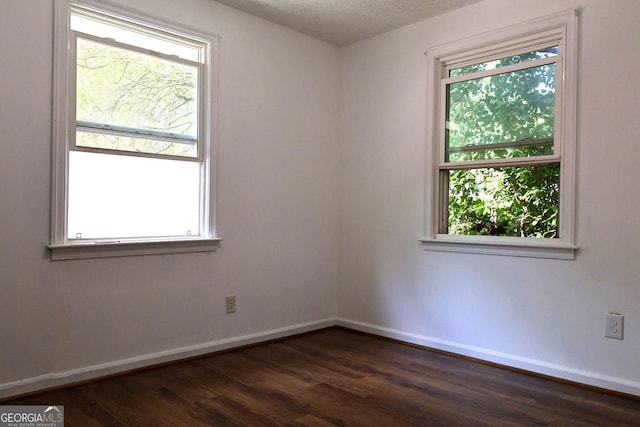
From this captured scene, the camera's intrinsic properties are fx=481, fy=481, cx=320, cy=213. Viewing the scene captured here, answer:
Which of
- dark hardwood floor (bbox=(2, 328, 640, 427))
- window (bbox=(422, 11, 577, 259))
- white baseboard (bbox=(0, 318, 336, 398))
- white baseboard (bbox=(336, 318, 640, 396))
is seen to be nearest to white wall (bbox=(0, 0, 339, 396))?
white baseboard (bbox=(0, 318, 336, 398))

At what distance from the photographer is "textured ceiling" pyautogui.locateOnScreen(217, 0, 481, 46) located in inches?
132

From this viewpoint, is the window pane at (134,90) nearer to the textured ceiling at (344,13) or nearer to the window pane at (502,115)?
the textured ceiling at (344,13)

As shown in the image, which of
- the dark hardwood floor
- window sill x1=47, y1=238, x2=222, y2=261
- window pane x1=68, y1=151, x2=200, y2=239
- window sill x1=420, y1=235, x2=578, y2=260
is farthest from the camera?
window sill x1=420, y1=235, x2=578, y2=260

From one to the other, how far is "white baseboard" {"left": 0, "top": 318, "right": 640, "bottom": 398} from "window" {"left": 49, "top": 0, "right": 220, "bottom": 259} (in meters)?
0.66

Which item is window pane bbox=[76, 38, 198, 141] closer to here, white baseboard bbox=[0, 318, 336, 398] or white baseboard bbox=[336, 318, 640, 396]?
white baseboard bbox=[0, 318, 336, 398]

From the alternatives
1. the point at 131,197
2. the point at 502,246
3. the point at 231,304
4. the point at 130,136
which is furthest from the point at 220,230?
the point at 502,246

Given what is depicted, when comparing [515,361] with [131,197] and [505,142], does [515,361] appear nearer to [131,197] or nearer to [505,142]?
[505,142]

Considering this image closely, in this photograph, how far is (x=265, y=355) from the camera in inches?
131

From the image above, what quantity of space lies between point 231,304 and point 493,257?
185 cm

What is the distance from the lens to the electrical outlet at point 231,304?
3.44 m

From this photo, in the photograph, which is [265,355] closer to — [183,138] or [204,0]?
[183,138]

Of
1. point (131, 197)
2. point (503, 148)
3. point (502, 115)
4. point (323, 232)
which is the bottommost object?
point (323, 232)

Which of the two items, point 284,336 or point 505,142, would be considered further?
point 284,336

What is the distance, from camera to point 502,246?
317 cm
